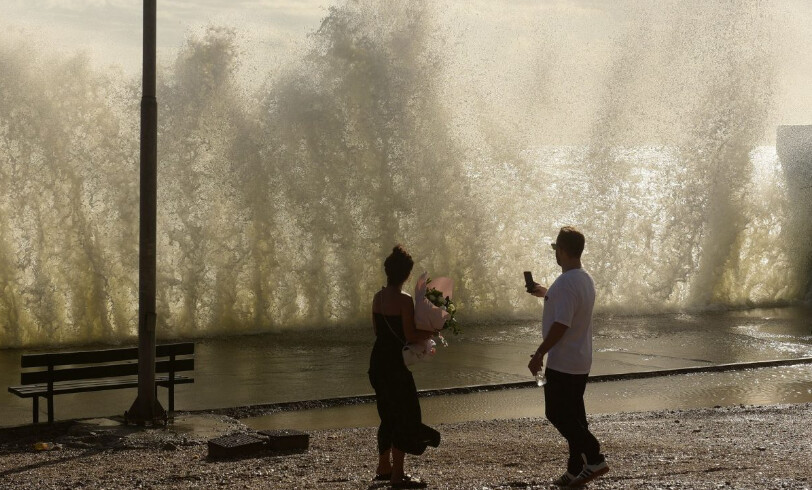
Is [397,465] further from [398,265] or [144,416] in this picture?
[144,416]

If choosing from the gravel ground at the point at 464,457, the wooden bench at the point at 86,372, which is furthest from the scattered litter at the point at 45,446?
the wooden bench at the point at 86,372

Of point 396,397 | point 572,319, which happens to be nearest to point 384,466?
point 396,397

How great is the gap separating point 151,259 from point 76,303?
869 cm

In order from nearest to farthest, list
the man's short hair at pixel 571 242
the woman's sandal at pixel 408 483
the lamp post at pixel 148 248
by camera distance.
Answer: the man's short hair at pixel 571 242, the woman's sandal at pixel 408 483, the lamp post at pixel 148 248

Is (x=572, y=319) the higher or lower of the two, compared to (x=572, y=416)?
higher

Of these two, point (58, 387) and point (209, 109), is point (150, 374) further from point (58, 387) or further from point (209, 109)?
point (209, 109)

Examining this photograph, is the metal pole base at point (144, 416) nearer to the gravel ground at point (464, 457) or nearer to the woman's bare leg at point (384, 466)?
the gravel ground at point (464, 457)

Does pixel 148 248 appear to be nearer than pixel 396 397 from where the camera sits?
No

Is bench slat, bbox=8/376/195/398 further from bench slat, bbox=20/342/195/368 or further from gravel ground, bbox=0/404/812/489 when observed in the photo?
gravel ground, bbox=0/404/812/489

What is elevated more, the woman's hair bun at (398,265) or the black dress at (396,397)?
the woman's hair bun at (398,265)

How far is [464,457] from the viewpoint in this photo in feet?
24.2

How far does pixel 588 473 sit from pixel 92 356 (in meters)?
5.27

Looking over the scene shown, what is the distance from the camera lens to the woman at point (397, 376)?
623cm

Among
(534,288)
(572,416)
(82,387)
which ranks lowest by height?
(82,387)
